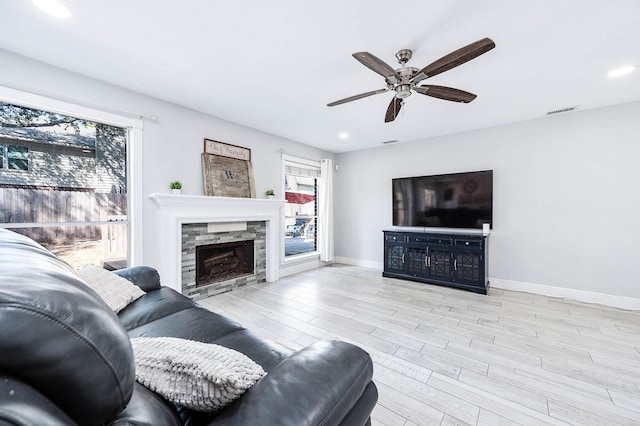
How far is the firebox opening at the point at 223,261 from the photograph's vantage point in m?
3.65

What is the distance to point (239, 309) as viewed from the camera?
122 inches

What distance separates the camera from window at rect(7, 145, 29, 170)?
2342 mm

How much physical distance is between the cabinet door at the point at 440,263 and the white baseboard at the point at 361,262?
1.19m

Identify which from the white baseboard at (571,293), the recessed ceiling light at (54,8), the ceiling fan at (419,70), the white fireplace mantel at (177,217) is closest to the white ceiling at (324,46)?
the recessed ceiling light at (54,8)

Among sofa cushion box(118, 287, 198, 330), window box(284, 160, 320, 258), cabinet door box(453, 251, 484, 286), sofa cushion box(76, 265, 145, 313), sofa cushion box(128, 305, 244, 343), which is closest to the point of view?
sofa cushion box(128, 305, 244, 343)

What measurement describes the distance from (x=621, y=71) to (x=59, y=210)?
216 inches

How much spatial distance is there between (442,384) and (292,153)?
159 inches

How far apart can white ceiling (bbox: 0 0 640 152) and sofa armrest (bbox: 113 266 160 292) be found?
180 cm

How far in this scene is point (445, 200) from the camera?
14.1 feet

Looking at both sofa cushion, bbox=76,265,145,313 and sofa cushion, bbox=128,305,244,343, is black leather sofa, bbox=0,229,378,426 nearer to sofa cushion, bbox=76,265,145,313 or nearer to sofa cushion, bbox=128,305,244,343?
sofa cushion, bbox=128,305,244,343

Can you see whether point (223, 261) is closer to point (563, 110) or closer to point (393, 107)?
point (393, 107)

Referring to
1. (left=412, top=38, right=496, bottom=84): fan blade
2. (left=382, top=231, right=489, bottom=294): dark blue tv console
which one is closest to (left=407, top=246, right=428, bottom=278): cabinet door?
(left=382, top=231, right=489, bottom=294): dark blue tv console

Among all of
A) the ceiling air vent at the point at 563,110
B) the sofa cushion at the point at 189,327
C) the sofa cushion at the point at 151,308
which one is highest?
the ceiling air vent at the point at 563,110

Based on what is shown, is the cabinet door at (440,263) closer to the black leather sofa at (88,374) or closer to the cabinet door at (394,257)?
the cabinet door at (394,257)
